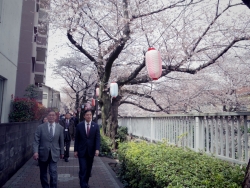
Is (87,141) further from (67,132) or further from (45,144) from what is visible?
(67,132)

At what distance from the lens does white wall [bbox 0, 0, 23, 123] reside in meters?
8.50

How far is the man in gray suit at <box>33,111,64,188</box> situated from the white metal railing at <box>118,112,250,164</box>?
3.15 meters

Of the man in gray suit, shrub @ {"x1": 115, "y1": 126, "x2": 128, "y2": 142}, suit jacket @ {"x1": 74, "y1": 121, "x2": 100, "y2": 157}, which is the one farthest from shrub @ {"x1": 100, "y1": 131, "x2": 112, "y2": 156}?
the man in gray suit

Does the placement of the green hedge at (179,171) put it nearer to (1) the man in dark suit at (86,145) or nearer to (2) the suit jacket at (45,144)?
(1) the man in dark suit at (86,145)

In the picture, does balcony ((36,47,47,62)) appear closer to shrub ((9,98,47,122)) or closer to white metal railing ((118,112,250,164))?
shrub ((9,98,47,122))

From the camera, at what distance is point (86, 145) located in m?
5.59

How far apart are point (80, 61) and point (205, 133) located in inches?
896

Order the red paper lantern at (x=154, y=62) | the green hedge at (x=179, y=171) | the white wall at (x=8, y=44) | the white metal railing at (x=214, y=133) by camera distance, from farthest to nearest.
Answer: the white wall at (x=8, y=44), the red paper lantern at (x=154, y=62), the white metal railing at (x=214, y=133), the green hedge at (x=179, y=171)

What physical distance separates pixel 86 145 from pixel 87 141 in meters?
0.09

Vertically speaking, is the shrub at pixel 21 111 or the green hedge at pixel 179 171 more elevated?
the shrub at pixel 21 111

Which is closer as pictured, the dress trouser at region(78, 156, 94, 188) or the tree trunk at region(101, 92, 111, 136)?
the dress trouser at region(78, 156, 94, 188)

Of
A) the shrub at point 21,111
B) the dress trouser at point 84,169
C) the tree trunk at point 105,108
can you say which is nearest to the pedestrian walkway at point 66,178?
the dress trouser at point 84,169

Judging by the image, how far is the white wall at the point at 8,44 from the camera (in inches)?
335

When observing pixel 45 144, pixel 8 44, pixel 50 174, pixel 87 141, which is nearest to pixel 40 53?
pixel 8 44
